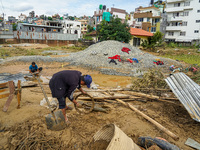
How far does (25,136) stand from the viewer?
3.09 metres

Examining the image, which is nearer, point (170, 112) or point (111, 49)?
point (170, 112)

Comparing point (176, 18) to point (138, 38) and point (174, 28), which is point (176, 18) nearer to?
point (174, 28)

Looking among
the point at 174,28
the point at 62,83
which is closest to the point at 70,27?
the point at 174,28

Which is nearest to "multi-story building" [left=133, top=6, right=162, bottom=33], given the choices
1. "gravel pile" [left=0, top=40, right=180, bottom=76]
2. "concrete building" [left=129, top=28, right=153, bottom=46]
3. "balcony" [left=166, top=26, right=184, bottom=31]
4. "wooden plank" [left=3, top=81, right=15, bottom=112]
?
"balcony" [left=166, top=26, right=184, bottom=31]

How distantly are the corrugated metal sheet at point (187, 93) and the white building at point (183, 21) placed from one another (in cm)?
3244

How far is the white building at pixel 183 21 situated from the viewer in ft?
100

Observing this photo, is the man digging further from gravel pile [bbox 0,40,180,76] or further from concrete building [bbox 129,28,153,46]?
concrete building [bbox 129,28,153,46]

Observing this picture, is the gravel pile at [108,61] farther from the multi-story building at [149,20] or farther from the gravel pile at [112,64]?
the multi-story building at [149,20]

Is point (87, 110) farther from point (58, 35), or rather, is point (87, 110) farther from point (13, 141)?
point (58, 35)

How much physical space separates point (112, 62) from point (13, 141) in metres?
10.0

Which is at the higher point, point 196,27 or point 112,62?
point 196,27

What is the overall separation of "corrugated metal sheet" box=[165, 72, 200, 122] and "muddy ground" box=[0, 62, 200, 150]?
1.84 feet

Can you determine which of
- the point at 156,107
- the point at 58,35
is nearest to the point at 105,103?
the point at 156,107

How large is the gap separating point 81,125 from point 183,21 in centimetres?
3767
